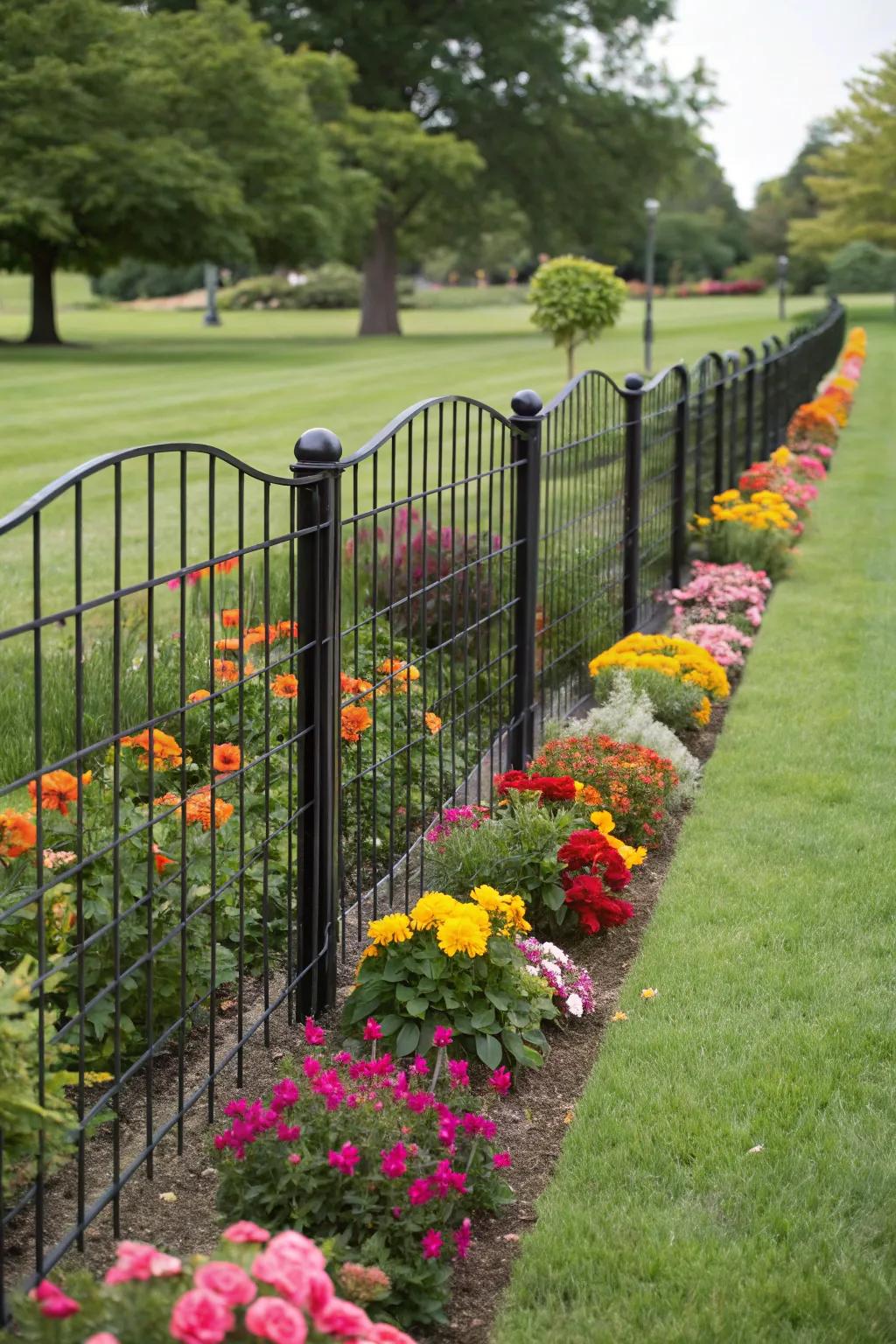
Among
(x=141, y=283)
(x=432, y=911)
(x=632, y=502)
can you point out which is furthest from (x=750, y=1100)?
(x=141, y=283)

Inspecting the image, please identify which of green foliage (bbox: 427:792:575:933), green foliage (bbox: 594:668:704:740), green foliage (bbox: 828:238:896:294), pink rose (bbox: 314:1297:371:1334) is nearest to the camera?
pink rose (bbox: 314:1297:371:1334)

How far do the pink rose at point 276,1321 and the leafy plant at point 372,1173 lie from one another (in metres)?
0.72

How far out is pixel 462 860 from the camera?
168 inches

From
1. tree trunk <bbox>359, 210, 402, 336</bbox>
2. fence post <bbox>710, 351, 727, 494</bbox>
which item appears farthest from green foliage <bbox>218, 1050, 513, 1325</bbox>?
tree trunk <bbox>359, 210, 402, 336</bbox>

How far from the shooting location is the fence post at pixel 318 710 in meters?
3.53

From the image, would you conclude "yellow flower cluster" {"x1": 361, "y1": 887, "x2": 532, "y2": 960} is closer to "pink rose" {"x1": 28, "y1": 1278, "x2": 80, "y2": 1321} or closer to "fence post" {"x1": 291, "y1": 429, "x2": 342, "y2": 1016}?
"fence post" {"x1": 291, "y1": 429, "x2": 342, "y2": 1016}

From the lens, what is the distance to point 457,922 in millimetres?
3543

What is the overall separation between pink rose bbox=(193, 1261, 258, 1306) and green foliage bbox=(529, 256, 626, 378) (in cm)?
2179

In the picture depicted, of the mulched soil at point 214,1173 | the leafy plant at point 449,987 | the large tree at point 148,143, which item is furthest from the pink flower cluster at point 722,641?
the large tree at point 148,143

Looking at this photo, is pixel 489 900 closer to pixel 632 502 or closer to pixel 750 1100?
pixel 750 1100

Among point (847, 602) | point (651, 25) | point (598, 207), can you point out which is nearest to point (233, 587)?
point (847, 602)

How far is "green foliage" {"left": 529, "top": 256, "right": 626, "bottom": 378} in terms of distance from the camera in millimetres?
22750

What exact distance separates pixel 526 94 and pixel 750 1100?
4229 cm

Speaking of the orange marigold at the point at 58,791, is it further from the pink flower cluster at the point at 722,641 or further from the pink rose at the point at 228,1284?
the pink flower cluster at the point at 722,641
